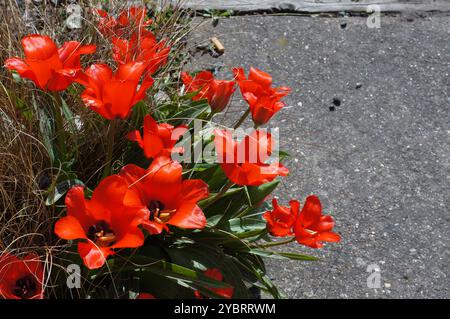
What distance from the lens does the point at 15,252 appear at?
5.48ft

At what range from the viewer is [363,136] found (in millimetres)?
2658

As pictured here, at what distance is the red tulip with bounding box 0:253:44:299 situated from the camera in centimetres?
152

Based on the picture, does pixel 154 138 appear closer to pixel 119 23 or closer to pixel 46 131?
pixel 46 131

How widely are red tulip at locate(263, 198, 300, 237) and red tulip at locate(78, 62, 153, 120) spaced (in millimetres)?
491

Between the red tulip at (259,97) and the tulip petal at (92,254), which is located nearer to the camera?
the tulip petal at (92,254)

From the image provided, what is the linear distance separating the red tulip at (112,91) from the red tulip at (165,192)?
16 cm

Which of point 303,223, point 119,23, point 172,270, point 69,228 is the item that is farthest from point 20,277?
point 119,23

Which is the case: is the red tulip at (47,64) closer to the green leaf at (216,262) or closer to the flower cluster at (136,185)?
the flower cluster at (136,185)

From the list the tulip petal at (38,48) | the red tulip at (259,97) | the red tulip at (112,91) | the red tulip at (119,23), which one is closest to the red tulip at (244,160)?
the red tulip at (259,97)

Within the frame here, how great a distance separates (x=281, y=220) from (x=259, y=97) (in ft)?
1.11

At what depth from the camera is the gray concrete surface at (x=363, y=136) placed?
7.27 ft

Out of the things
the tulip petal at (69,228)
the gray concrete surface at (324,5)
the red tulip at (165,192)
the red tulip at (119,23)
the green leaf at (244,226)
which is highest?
the gray concrete surface at (324,5)
